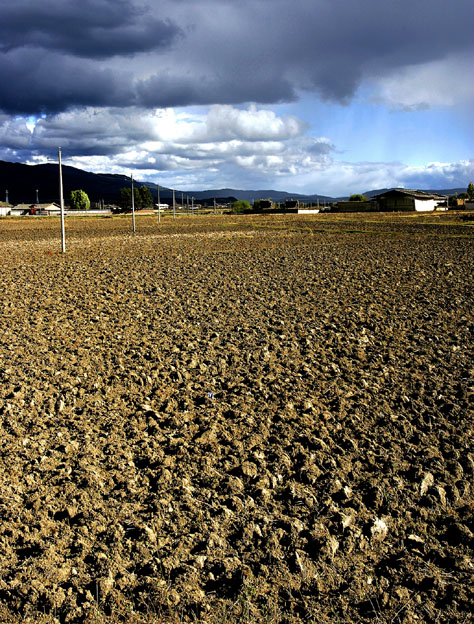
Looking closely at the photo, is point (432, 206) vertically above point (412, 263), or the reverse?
point (432, 206)

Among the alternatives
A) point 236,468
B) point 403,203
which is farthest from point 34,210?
point 236,468

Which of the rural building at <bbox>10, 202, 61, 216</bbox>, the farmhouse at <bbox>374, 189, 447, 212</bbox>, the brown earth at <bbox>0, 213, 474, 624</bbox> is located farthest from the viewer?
the rural building at <bbox>10, 202, 61, 216</bbox>

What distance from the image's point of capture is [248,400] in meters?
8.36

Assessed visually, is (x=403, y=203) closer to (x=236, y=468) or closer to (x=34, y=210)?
(x=34, y=210)

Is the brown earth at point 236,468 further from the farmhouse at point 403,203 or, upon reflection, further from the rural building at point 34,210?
the rural building at point 34,210

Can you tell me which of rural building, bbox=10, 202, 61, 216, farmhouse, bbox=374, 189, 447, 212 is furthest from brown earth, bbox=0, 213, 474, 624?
rural building, bbox=10, 202, 61, 216

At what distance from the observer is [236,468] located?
6.34 metres

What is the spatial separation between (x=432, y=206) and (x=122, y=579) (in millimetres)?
126200

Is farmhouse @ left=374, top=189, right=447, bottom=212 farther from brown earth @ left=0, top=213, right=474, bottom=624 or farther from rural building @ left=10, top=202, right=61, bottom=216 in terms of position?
brown earth @ left=0, top=213, right=474, bottom=624

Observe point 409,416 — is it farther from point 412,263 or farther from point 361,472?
point 412,263

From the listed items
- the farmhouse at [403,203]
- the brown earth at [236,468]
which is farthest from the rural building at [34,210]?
the brown earth at [236,468]

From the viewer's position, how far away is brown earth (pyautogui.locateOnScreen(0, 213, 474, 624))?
176 inches

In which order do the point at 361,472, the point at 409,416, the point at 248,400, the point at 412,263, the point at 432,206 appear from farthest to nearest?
the point at 432,206 < the point at 412,263 < the point at 248,400 < the point at 409,416 < the point at 361,472

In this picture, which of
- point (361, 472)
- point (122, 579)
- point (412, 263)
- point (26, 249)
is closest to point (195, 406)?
point (361, 472)
